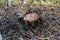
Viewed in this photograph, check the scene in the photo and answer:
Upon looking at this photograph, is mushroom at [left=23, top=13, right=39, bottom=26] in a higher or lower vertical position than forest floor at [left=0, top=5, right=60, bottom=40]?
higher

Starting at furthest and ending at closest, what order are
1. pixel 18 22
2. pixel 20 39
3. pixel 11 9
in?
pixel 11 9 → pixel 18 22 → pixel 20 39

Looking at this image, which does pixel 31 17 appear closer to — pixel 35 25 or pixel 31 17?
pixel 31 17

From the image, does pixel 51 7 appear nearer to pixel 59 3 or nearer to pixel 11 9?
pixel 59 3

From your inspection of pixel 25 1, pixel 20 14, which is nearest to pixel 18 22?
pixel 20 14

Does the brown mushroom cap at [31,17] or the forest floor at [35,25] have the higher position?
the brown mushroom cap at [31,17]

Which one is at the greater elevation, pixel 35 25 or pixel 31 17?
pixel 31 17

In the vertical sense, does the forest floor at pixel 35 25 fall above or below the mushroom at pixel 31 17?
below

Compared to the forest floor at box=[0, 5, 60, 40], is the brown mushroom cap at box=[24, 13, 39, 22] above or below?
above

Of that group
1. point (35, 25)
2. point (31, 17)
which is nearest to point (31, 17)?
point (31, 17)
